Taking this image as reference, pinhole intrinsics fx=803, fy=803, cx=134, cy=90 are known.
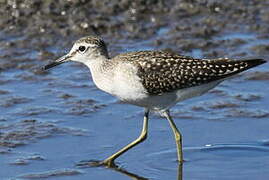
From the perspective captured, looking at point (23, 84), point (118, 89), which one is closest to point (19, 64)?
point (23, 84)

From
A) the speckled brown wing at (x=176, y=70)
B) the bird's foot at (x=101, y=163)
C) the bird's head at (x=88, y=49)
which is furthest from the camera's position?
the bird's head at (x=88, y=49)

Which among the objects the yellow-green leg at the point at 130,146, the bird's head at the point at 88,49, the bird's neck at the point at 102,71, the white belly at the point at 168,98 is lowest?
the yellow-green leg at the point at 130,146

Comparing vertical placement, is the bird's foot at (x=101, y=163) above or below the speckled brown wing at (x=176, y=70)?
below

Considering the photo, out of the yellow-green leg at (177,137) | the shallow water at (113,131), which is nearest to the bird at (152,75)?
the yellow-green leg at (177,137)

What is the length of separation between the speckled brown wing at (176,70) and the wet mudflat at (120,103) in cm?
87

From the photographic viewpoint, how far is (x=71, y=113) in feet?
33.9

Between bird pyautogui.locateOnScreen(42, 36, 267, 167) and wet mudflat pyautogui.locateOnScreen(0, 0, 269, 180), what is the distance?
0.40 m

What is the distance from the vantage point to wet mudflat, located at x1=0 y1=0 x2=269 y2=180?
8977 mm

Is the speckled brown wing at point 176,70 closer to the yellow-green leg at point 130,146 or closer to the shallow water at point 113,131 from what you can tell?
the yellow-green leg at point 130,146

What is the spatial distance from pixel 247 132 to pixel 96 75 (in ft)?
6.74

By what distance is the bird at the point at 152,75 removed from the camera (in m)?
8.70

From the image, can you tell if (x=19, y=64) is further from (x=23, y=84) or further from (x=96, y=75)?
(x=96, y=75)

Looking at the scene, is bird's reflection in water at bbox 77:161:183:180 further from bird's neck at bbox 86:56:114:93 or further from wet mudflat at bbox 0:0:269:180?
bird's neck at bbox 86:56:114:93

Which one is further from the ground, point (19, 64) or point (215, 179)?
point (19, 64)
